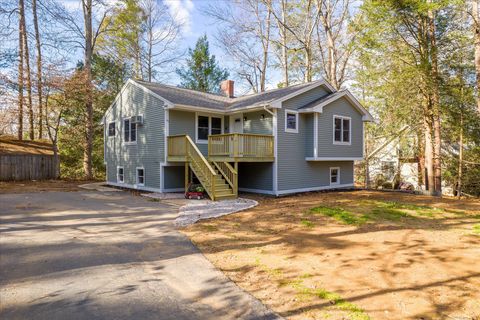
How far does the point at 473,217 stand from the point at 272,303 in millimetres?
8089

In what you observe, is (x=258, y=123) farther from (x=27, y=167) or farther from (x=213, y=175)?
(x=27, y=167)

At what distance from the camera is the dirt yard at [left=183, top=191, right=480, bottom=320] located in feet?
12.4

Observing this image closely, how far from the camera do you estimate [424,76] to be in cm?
1446

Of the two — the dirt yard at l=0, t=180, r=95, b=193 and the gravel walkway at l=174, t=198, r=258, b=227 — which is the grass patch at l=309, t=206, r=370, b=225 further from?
the dirt yard at l=0, t=180, r=95, b=193

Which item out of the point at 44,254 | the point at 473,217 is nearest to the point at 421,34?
the point at 473,217

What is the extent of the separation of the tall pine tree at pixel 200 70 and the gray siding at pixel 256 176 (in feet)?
55.4

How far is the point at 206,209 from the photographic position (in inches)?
404

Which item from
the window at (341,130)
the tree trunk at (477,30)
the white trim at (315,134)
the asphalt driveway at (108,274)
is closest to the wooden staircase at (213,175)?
the asphalt driveway at (108,274)

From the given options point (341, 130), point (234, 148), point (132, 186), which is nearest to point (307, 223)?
point (234, 148)

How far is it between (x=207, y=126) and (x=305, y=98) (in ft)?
16.9

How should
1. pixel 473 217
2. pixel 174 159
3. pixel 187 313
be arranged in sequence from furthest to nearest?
pixel 174 159, pixel 473 217, pixel 187 313

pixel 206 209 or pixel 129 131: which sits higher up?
pixel 129 131

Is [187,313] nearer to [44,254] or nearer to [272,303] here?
[272,303]

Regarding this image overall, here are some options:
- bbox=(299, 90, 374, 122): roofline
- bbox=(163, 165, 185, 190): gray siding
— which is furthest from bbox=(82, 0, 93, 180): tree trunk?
bbox=(299, 90, 374, 122): roofline
